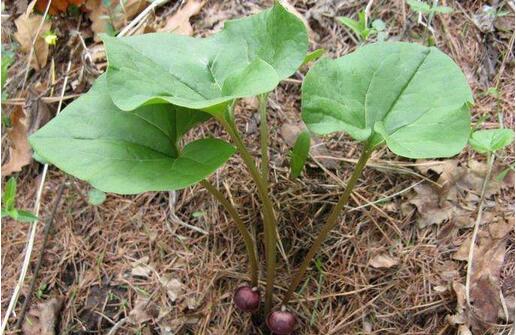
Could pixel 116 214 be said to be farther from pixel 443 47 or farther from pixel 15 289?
pixel 443 47

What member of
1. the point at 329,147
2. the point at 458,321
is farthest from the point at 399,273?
the point at 329,147

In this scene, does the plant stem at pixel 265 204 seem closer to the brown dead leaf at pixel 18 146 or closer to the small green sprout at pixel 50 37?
the brown dead leaf at pixel 18 146

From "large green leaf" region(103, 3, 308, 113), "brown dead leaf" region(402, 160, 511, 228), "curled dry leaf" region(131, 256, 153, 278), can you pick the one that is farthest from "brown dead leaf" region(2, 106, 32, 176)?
"brown dead leaf" region(402, 160, 511, 228)

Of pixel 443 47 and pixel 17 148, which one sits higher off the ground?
pixel 443 47

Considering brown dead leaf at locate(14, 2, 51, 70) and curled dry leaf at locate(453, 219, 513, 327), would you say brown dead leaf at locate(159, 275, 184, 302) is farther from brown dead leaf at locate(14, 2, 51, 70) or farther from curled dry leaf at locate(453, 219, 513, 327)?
brown dead leaf at locate(14, 2, 51, 70)

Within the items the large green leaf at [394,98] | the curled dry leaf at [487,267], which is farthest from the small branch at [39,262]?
the curled dry leaf at [487,267]

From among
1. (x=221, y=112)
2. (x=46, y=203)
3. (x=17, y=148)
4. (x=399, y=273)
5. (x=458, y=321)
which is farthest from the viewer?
(x=17, y=148)
